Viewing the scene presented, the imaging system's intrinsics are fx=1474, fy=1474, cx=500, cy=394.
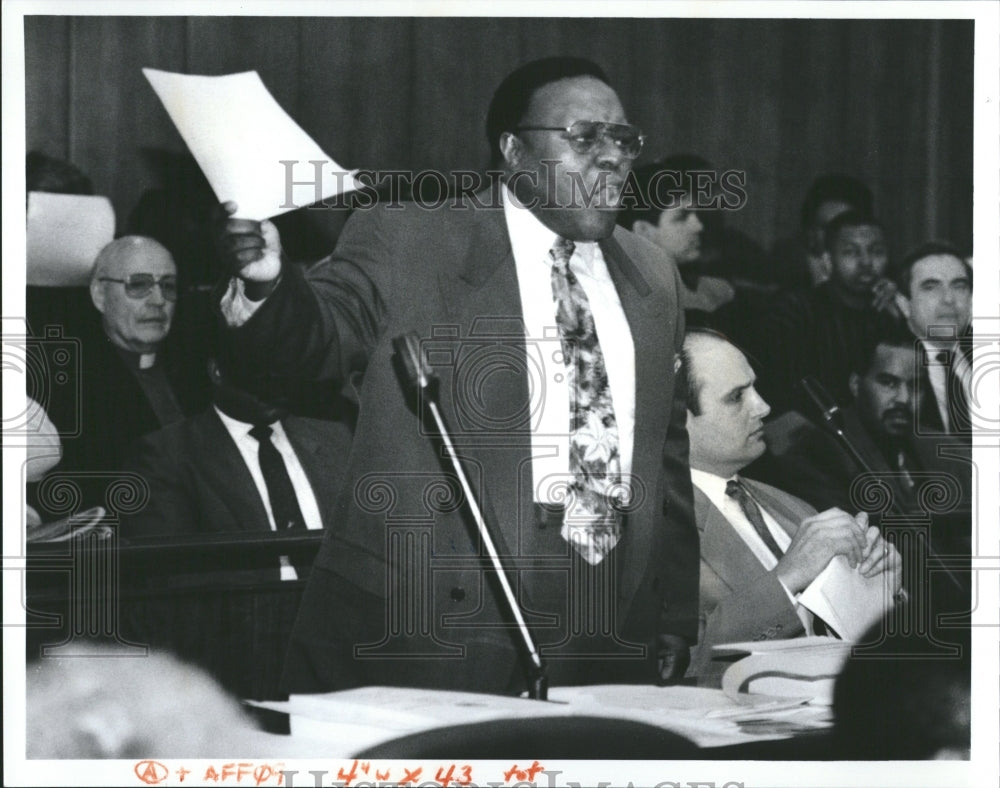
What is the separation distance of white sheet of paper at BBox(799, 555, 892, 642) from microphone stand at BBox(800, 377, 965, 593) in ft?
0.60

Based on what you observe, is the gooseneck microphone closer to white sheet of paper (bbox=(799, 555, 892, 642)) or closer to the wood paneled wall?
white sheet of paper (bbox=(799, 555, 892, 642))

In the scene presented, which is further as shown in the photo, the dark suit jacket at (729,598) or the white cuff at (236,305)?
the dark suit jacket at (729,598)

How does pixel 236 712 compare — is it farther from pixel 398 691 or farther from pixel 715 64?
pixel 715 64

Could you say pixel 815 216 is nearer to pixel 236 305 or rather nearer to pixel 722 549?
pixel 722 549

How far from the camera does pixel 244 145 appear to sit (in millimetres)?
4188

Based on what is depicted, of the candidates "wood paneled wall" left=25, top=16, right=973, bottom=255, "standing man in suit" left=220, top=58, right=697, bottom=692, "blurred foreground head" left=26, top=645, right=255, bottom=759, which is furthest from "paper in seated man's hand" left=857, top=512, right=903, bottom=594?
"blurred foreground head" left=26, top=645, right=255, bottom=759

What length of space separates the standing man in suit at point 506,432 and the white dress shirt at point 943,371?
0.81 meters

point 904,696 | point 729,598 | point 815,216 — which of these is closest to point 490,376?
point 729,598

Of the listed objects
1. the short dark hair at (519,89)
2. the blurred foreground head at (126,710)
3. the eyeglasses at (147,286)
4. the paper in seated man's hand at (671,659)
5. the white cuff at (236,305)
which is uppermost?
the short dark hair at (519,89)

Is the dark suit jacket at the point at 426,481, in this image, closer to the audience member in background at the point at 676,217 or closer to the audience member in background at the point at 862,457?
the audience member in background at the point at 676,217

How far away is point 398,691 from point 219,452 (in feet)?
2.79

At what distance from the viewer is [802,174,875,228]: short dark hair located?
169 inches

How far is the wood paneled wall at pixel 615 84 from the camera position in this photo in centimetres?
420

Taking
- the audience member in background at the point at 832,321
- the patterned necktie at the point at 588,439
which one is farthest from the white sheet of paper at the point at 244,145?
the audience member in background at the point at 832,321
